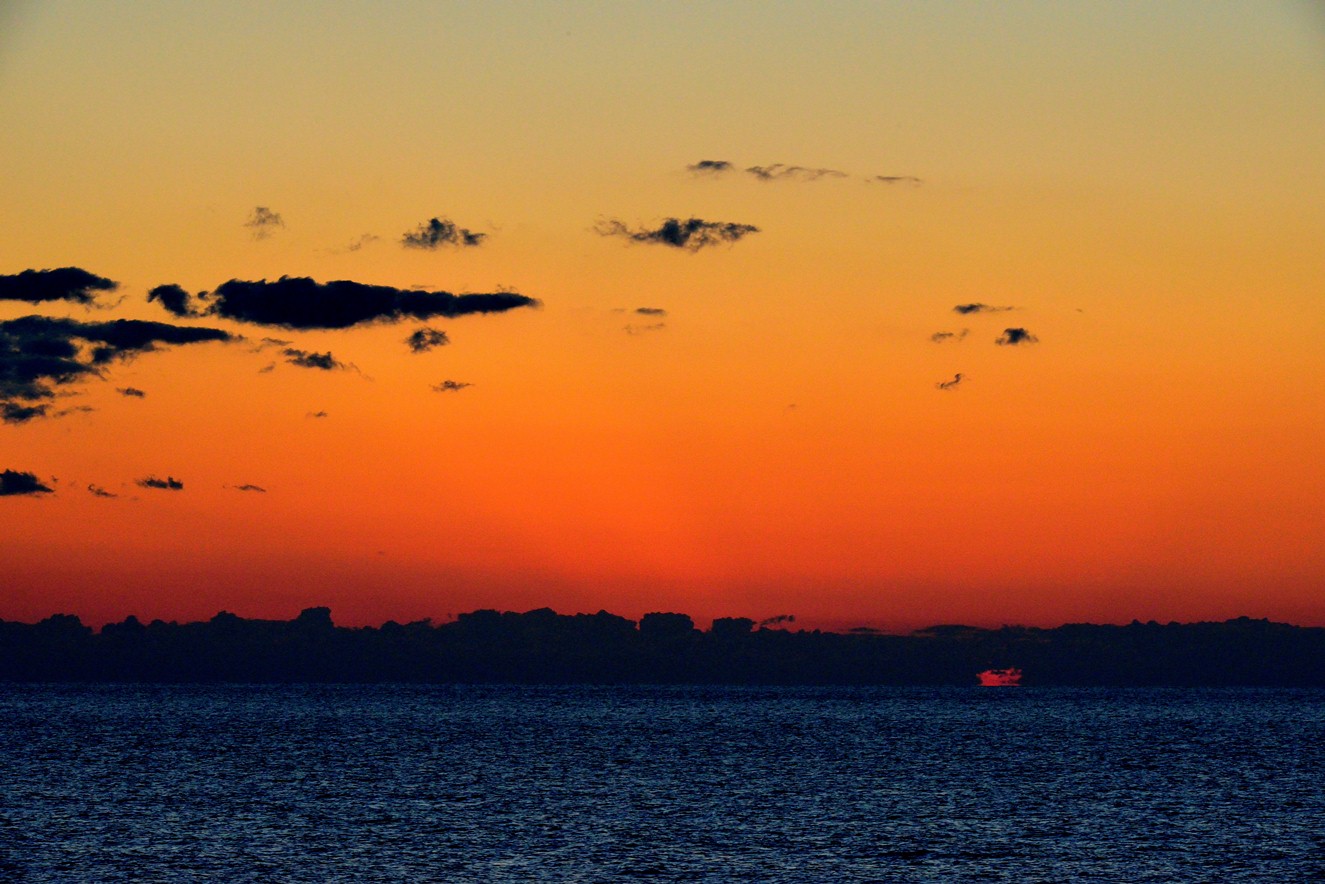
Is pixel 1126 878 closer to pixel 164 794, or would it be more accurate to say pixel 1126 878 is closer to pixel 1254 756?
pixel 164 794

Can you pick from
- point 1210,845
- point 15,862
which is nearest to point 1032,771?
point 1210,845

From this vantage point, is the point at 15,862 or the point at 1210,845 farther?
the point at 1210,845

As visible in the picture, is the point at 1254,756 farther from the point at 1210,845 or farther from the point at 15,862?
the point at 15,862

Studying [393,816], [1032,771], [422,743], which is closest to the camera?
[393,816]

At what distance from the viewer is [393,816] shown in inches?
3541

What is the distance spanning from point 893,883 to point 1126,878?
11.5 m

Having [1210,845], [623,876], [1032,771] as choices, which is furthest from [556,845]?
[1032,771]

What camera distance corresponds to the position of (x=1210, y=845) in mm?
79125

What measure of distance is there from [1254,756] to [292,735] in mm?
124365

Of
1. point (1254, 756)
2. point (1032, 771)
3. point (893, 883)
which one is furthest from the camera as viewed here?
point (1254, 756)

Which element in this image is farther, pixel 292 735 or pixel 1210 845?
pixel 292 735

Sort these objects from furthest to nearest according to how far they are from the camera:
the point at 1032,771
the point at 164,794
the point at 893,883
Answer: the point at 1032,771
the point at 164,794
the point at 893,883

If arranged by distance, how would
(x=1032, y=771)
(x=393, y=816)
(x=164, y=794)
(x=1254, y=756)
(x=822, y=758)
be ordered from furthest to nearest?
1. (x=1254, y=756)
2. (x=822, y=758)
3. (x=1032, y=771)
4. (x=164, y=794)
5. (x=393, y=816)

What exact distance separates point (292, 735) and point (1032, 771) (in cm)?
10700
